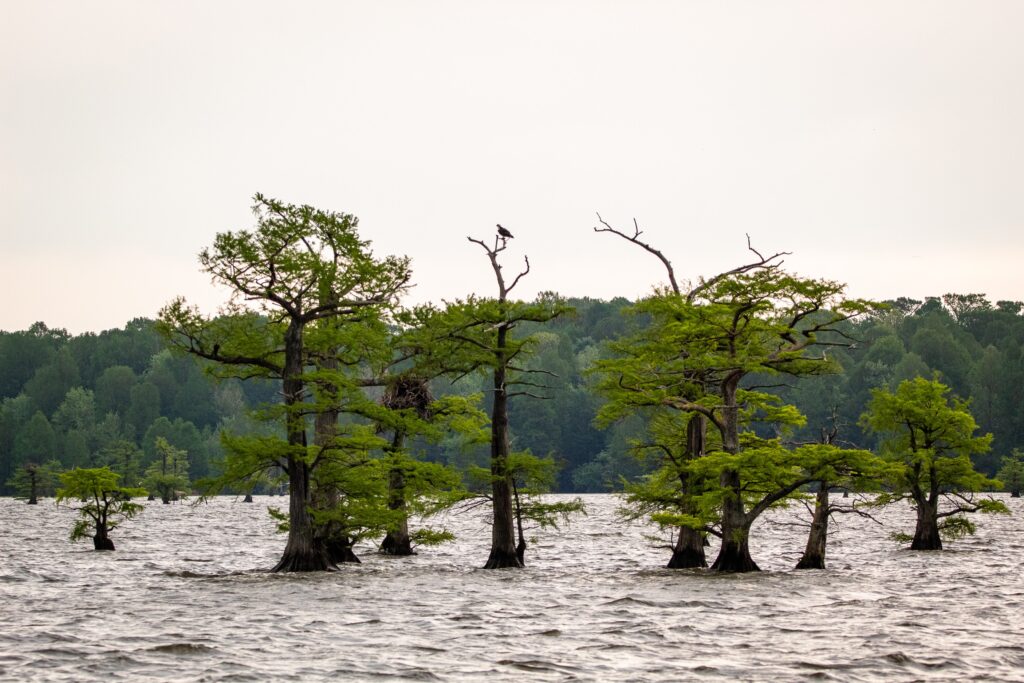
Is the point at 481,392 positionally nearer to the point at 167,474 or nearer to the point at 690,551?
the point at 690,551

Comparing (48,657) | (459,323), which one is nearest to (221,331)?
(459,323)

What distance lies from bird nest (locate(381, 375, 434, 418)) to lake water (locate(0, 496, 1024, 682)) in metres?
6.48

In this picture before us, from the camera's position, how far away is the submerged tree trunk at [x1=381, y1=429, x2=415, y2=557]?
49834 mm

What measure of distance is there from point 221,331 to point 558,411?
135m

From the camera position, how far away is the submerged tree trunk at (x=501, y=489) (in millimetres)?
47344

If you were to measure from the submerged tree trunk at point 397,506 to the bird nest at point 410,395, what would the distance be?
131 centimetres

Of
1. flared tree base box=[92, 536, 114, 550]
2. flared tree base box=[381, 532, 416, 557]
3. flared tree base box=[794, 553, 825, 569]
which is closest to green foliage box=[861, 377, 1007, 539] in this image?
flared tree base box=[794, 553, 825, 569]

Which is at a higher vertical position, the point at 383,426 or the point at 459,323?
the point at 459,323

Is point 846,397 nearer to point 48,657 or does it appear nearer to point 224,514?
point 224,514

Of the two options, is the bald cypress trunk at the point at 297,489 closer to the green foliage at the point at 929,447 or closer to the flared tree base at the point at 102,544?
the flared tree base at the point at 102,544

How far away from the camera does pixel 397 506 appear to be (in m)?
54.1

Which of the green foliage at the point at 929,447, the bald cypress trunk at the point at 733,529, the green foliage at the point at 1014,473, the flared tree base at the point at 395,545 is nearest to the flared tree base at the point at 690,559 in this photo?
the bald cypress trunk at the point at 733,529

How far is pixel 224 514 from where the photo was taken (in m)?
120

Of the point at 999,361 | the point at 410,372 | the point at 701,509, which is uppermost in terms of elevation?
the point at 999,361
